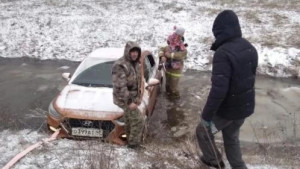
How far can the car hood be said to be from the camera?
6.85m

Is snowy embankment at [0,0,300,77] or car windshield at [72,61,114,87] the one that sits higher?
car windshield at [72,61,114,87]

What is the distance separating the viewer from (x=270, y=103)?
9.51 m

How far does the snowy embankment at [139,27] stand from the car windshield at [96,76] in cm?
436

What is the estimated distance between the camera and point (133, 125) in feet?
21.7

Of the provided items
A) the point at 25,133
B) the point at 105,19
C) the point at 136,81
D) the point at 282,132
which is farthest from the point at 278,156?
the point at 105,19

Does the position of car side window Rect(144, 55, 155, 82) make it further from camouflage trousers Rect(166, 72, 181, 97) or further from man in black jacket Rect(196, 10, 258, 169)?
man in black jacket Rect(196, 10, 258, 169)

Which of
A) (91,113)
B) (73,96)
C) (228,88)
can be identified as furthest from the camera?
(73,96)

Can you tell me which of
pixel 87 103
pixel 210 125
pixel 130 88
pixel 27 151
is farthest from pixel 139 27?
pixel 210 125

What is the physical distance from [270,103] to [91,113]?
4440 mm

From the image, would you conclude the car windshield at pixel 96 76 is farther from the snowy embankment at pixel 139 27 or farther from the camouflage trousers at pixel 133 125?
the snowy embankment at pixel 139 27

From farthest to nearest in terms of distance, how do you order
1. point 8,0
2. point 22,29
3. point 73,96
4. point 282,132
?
1. point 8,0
2. point 22,29
3. point 282,132
4. point 73,96

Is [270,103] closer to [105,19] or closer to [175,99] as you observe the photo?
[175,99]

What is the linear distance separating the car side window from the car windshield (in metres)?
0.71

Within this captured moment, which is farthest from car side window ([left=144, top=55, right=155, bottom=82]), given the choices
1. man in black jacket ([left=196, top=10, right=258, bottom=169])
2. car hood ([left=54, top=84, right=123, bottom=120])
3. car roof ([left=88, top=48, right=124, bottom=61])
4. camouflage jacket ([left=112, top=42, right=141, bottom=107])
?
man in black jacket ([left=196, top=10, right=258, bottom=169])
